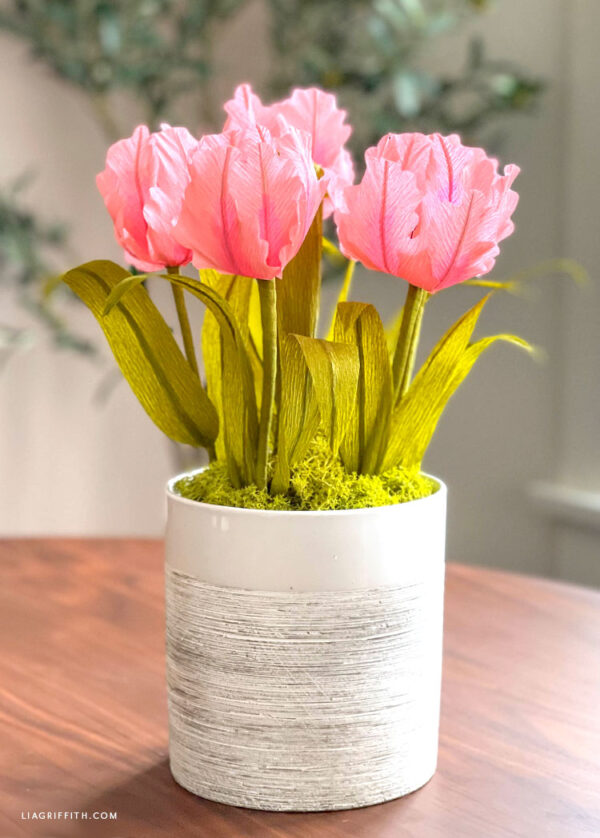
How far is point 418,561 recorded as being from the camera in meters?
0.54

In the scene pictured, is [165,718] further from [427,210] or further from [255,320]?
[427,210]

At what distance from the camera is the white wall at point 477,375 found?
200 centimetres

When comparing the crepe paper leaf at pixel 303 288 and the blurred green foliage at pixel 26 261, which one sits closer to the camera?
the crepe paper leaf at pixel 303 288

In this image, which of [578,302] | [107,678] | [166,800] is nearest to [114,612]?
[107,678]

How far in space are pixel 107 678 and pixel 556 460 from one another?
1.53 meters

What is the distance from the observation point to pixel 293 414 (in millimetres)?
529

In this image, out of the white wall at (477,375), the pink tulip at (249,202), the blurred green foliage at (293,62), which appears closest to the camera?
the pink tulip at (249,202)

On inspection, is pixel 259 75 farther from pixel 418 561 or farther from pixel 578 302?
pixel 418 561

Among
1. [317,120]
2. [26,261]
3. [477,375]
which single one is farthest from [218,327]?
[477,375]

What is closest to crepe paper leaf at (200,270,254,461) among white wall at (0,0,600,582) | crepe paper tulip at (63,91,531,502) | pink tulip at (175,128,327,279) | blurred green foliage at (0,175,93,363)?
crepe paper tulip at (63,91,531,502)

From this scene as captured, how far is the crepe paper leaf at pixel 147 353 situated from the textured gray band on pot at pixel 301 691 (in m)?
0.08

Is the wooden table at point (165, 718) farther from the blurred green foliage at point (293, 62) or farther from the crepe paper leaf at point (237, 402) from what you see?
the blurred green foliage at point (293, 62)

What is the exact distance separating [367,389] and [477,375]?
5.68 ft

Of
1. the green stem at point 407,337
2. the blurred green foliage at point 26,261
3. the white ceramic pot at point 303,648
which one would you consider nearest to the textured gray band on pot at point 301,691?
the white ceramic pot at point 303,648
